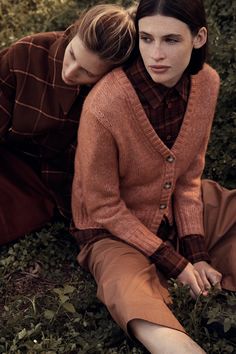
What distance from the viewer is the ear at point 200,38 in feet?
9.57

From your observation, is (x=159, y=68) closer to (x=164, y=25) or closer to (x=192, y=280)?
(x=164, y=25)

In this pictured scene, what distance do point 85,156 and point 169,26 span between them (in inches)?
26.5

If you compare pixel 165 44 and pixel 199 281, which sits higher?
pixel 165 44

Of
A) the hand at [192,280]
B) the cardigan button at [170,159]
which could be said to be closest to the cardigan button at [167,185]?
the cardigan button at [170,159]

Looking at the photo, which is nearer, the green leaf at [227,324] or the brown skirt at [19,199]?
the green leaf at [227,324]

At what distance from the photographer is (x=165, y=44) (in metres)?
2.87

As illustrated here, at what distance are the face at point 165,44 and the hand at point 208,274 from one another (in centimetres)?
88

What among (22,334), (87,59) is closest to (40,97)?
(87,59)

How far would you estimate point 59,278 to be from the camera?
11.6 ft

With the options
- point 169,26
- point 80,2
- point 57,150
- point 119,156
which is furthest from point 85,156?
point 80,2

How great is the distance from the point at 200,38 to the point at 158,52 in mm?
224

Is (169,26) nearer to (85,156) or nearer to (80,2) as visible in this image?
(85,156)

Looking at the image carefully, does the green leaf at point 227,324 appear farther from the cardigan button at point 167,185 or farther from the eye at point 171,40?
the eye at point 171,40

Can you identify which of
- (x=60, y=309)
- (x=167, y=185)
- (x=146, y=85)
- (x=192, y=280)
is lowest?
(x=60, y=309)
